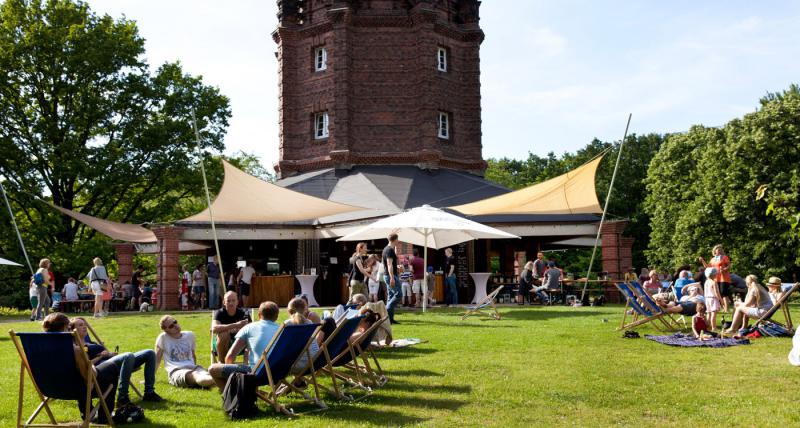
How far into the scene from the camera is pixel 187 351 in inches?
283

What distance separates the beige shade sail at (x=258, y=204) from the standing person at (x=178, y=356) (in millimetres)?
8446

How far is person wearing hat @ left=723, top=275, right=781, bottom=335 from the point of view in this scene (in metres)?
9.97

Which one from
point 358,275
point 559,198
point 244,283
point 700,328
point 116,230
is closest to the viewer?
point 700,328

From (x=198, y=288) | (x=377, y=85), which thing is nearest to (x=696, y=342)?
(x=198, y=288)

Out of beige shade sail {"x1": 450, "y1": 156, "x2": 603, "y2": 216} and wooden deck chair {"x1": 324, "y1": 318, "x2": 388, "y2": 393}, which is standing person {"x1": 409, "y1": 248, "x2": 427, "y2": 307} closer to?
beige shade sail {"x1": 450, "y1": 156, "x2": 603, "y2": 216}

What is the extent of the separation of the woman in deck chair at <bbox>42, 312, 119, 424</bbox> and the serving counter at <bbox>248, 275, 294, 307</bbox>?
14.6 metres

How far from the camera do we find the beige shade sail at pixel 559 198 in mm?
16531

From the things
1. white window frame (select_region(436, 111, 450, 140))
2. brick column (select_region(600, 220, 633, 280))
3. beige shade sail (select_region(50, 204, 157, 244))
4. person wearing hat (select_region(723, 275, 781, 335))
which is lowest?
person wearing hat (select_region(723, 275, 781, 335))

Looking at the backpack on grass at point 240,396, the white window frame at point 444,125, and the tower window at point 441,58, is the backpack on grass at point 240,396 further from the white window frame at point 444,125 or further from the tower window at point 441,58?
the tower window at point 441,58

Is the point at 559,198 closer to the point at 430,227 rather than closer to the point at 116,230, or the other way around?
the point at 430,227

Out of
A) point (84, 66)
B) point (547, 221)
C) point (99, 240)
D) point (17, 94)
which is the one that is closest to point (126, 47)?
point (84, 66)

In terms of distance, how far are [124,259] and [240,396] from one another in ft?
67.0

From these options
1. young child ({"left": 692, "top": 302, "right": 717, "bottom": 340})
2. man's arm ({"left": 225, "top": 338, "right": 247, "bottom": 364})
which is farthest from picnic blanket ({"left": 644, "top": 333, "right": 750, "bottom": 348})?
man's arm ({"left": 225, "top": 338, "right": 247, "bottom": 364})

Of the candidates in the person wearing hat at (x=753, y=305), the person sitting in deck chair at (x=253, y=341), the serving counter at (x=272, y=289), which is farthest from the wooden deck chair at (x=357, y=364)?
the serving counter at (x=272, y=289)
